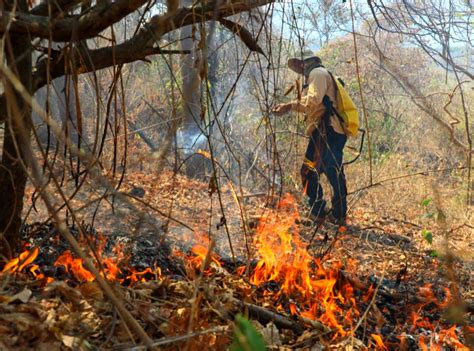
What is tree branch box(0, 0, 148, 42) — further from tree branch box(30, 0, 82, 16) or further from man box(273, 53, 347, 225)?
man box(273, 53, 347, 225)

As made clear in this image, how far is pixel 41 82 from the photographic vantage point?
2.54 metres

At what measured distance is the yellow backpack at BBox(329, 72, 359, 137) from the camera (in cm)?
578

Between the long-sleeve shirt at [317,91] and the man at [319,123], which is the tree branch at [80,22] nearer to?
the man at [319,123]


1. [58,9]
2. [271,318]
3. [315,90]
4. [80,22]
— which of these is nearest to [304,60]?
[315,90]

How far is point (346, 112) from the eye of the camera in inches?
229

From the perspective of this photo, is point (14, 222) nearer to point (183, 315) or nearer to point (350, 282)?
point (183, 315)

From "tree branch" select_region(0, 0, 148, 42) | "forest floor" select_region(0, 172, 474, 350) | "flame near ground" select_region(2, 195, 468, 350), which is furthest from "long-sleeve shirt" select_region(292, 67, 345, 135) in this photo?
"tree branch" select_region(0, 0, 148, 42)

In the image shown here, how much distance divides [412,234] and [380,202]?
4.18 feet

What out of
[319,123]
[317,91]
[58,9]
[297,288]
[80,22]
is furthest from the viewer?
[319,123]

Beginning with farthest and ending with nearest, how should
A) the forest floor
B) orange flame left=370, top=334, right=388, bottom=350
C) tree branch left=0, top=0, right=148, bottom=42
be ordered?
1. orange flame left=370, top=334, right=388, bottom=350
2. tree branch left=0, top=0, right=148, bottom=42
3. the forest floor

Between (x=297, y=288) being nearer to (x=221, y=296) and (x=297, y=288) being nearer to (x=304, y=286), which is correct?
(x=304, y=286)

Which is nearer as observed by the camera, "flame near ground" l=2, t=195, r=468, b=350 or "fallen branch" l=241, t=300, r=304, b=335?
"fallen branch" l=241, t=300, r=304, b=335

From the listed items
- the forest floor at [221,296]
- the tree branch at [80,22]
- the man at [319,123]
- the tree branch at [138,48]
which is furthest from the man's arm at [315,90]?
the tree branch at [80,22]

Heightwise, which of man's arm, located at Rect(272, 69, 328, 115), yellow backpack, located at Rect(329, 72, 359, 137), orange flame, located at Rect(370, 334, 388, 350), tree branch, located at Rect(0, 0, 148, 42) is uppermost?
tree branch, located at Rect(0, 0, 148, 42)
